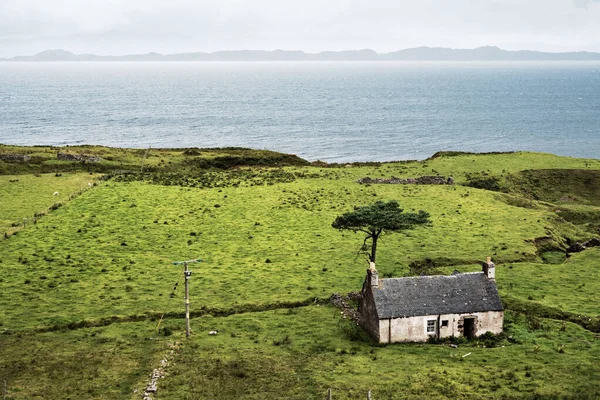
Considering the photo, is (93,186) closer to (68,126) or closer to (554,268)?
(554,268)

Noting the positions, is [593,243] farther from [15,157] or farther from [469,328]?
[15,157]

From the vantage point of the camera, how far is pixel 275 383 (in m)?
36.8

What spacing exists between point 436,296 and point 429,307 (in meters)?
→ 1.11

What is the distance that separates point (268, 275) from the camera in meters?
57.5

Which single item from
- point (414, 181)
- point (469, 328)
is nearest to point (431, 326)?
point (469, 328)

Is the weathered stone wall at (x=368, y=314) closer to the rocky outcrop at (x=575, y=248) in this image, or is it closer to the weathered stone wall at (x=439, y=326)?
the weathered stone wall at (x=439, y=326)

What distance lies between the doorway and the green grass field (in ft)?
4.54

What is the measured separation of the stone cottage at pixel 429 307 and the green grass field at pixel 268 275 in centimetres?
138

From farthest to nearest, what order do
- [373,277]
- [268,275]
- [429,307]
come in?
[268,275]
[429,307]
[373,277]

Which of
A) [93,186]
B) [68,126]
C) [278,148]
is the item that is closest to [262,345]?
[93,186]

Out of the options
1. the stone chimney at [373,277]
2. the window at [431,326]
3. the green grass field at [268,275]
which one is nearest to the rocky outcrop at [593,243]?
the green grass field at [268,275]

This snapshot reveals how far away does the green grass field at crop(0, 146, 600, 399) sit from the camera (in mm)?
37625

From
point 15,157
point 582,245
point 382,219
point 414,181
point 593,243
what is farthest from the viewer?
point 15,157

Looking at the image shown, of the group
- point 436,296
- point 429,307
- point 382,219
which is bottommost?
point 429,307
